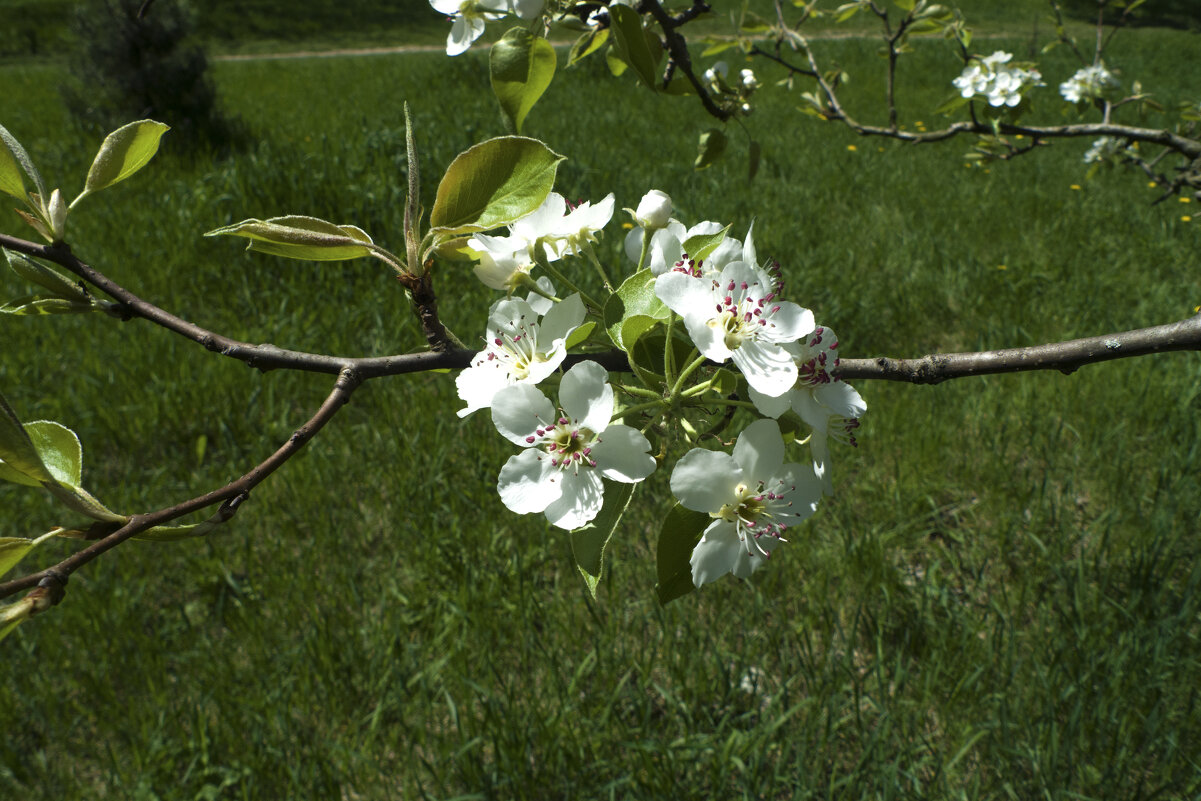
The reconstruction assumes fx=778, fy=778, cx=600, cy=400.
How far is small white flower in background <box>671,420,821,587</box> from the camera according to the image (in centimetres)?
58

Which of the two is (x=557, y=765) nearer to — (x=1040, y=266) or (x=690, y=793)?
(x=690, y=793)

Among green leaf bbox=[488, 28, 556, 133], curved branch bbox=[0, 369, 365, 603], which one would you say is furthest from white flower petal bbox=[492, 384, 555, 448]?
green leaf bbox=[488, 28, 556, 133]

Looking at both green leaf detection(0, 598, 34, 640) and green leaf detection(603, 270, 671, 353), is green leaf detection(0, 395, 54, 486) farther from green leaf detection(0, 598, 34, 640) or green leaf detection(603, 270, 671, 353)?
green leaf detection(603, 270, 671, 353)

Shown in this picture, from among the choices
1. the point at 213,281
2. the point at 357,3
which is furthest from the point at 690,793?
the point at 357,3

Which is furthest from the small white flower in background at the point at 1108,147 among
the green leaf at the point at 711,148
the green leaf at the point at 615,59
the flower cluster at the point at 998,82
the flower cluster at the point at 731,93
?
the green leaf at the point at 615,59

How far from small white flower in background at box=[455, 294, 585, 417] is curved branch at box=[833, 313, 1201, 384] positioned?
221 mm

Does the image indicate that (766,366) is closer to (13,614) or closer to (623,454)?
(623,454)

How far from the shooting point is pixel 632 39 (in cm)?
64

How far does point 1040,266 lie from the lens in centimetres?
347

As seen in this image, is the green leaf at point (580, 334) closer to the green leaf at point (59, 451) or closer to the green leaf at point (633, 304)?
the green leaf at point (633, 304)

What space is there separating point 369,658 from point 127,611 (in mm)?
630

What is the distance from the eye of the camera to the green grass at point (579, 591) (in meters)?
1.57

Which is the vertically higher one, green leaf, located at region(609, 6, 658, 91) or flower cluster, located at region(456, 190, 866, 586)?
green leaf, located at region(609, 6, 658, 91)

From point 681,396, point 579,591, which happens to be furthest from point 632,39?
point 579,591
